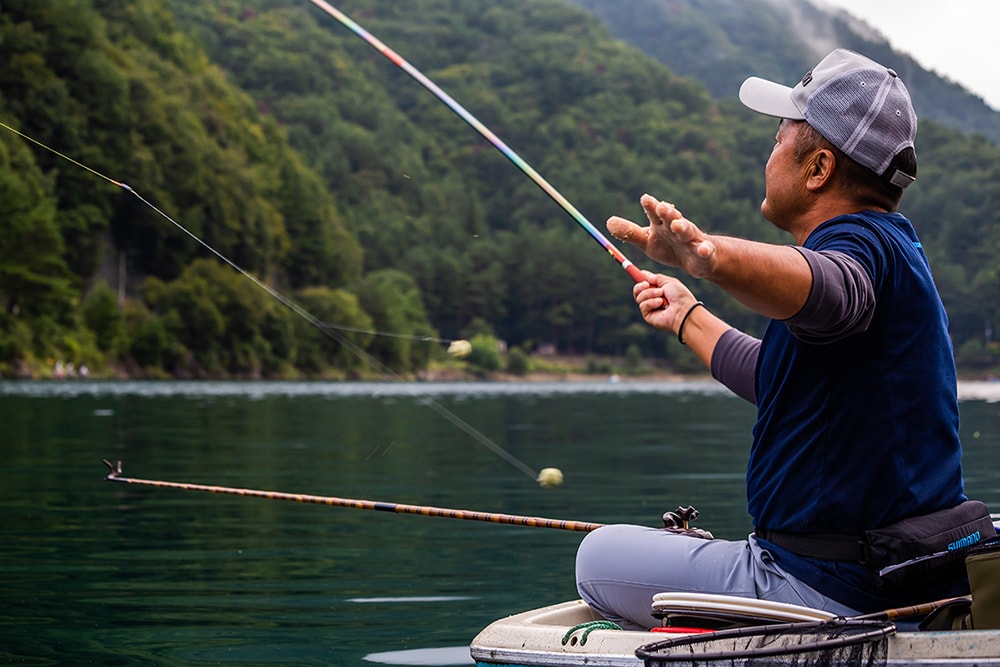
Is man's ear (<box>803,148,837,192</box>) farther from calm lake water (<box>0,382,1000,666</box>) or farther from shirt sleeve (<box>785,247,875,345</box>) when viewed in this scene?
calm lake water (<box>0,382,1000,666</box>)

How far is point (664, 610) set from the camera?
3.47 metres

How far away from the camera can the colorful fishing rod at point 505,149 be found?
424cm

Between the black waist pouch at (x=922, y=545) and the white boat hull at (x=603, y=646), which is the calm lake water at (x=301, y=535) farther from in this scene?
the black waist pouch at (x=922, y=545)

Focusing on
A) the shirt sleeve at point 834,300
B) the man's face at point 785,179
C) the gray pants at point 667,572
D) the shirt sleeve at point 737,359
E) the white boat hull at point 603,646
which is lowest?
the white boat hull at point 603,646

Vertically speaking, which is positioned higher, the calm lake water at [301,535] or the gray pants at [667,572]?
the gray pants at [667,572]

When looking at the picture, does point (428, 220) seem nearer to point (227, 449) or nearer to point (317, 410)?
point (317, 410)

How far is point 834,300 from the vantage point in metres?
2.92

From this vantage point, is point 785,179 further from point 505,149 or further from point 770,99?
point 505,149

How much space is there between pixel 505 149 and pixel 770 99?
66.0 inches

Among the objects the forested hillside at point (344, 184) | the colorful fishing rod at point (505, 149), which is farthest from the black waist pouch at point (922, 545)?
the forested hillside at point (344, 184)

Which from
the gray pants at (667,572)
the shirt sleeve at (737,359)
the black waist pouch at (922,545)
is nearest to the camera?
the black waist pouch at (922,545)

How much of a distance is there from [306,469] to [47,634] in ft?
31.0

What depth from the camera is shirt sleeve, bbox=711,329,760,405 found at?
157 inches

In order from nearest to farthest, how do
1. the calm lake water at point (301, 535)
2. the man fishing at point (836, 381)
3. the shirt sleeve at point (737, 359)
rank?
the man fishing at point (836, 381), the shirt sleeve at point (737, 359), the calm lake water at point (301, 535)
